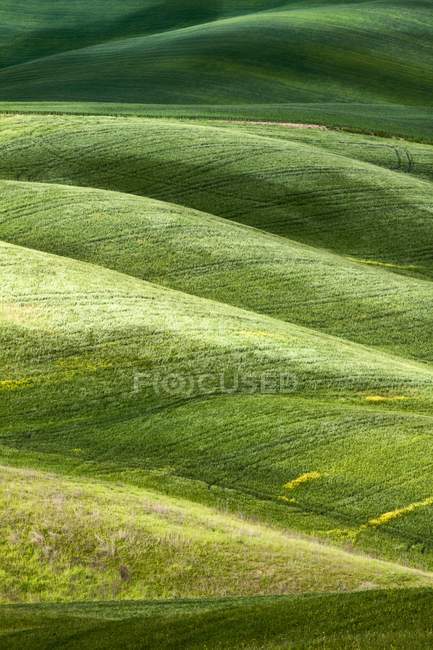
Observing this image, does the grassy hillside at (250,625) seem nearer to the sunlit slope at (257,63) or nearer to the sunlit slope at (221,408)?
the sunlit slope at (221,408)

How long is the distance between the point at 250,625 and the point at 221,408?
14583 mm

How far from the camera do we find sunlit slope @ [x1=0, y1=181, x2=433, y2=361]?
44.1m

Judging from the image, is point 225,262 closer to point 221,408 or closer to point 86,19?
point 221,408

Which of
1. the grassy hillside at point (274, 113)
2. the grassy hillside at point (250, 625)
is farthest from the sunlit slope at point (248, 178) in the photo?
the grassy hillside at point (250, 625)

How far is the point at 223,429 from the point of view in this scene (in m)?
31.3

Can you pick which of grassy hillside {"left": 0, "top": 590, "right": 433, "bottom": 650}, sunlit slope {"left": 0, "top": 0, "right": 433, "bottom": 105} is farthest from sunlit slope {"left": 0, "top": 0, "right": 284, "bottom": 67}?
grassy hillside {"left": 0, "top": 590, "right": 433, "bottom": 650}

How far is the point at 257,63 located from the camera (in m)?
103

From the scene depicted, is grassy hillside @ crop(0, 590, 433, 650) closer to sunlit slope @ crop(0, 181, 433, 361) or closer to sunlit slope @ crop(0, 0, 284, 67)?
sunlit slope @ crop(0, 181, 433, 361)

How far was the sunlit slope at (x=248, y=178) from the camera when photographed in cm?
5769

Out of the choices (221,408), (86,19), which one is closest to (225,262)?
(221,408)

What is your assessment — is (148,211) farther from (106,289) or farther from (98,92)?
(98,92)

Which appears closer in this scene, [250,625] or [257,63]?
[250,625]

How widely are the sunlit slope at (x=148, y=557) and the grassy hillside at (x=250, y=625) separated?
2.30m

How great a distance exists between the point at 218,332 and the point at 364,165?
33142 mm
